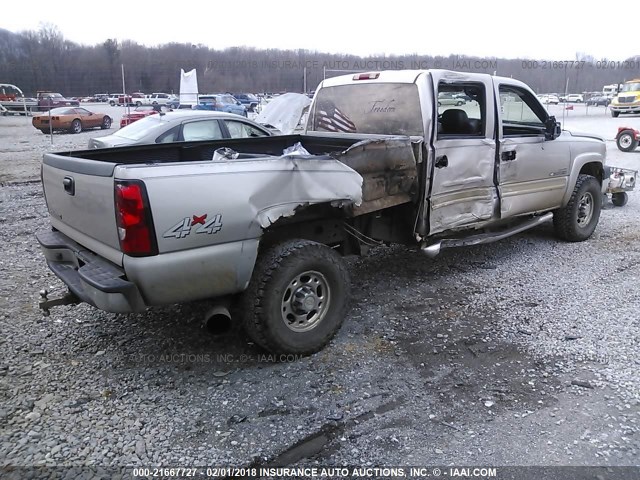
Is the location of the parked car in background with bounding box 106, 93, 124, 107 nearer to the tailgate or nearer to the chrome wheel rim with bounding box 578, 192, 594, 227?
the chrome wheel rim with bounding box 578, 192, 594, 227

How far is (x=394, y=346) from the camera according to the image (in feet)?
13.0

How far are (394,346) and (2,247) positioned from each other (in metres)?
5.04

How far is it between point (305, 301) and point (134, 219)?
133cm

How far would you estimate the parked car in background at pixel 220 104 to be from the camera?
2730 cm

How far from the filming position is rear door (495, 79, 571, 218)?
536 centimetres

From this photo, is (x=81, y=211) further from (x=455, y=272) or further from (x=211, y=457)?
(x=455, y=272)

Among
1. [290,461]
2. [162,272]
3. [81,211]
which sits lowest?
[290,461]

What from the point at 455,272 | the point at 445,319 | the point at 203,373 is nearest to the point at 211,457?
the point at 203,373

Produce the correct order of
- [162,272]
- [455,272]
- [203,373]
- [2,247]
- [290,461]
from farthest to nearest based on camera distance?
[2,247], [455,272], [203,373], [162,272], [290,461]

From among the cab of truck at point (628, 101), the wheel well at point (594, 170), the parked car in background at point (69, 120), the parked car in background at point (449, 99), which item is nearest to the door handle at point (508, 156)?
the parked car in background at point (449, 99)

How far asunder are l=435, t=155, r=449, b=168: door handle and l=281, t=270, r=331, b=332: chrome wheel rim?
1.61 m

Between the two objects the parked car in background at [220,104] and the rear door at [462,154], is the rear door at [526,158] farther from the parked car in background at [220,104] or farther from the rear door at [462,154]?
the parked car in background at [220,104]

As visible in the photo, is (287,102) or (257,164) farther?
(287,102)

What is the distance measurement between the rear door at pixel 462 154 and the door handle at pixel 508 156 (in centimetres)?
15
